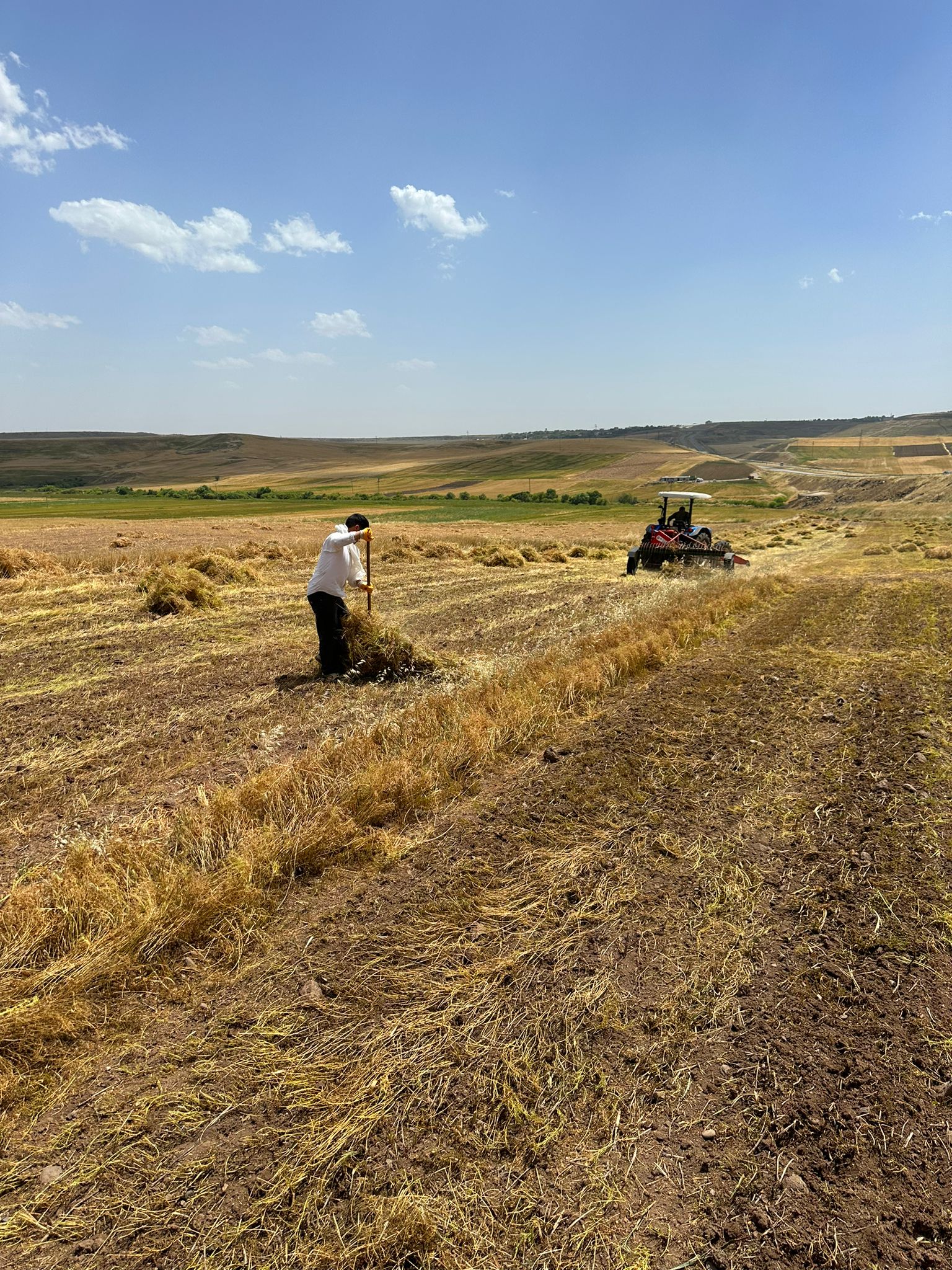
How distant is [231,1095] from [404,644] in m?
6.62

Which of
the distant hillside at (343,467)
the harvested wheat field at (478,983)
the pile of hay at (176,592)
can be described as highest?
the distant hillside at (343,467)

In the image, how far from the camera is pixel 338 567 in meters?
8.61

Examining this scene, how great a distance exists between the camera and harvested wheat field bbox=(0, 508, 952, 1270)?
90.4 inches

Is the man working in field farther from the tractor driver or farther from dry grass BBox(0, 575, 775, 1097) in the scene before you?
the tractor driver

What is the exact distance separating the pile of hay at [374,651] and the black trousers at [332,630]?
0.09 meters

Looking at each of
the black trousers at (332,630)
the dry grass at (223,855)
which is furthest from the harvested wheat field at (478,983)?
the black trousers at (332,630)

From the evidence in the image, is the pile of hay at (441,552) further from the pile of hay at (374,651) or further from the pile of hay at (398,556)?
the pile of hay at (374,651)

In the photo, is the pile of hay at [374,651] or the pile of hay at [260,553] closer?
the pile of hay at [374,651]

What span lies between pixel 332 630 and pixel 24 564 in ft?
43.2

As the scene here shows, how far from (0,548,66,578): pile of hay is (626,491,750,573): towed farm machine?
16.7 meters

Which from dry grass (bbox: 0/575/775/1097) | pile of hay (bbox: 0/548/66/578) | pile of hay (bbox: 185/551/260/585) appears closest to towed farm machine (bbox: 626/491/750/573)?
pile of hay (bbox: 185/551/260/585)

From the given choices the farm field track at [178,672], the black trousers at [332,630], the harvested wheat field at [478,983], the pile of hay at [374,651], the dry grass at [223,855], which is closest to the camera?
the harvested wheat field at [478,983]

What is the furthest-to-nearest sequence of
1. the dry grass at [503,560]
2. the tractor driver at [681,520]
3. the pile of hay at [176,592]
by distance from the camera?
1. the dry grass at [503,560]
2. the tractor driver at [681,520]
3. the pile of hay at [176,592]

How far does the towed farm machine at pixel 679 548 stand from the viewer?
66.8 feet
